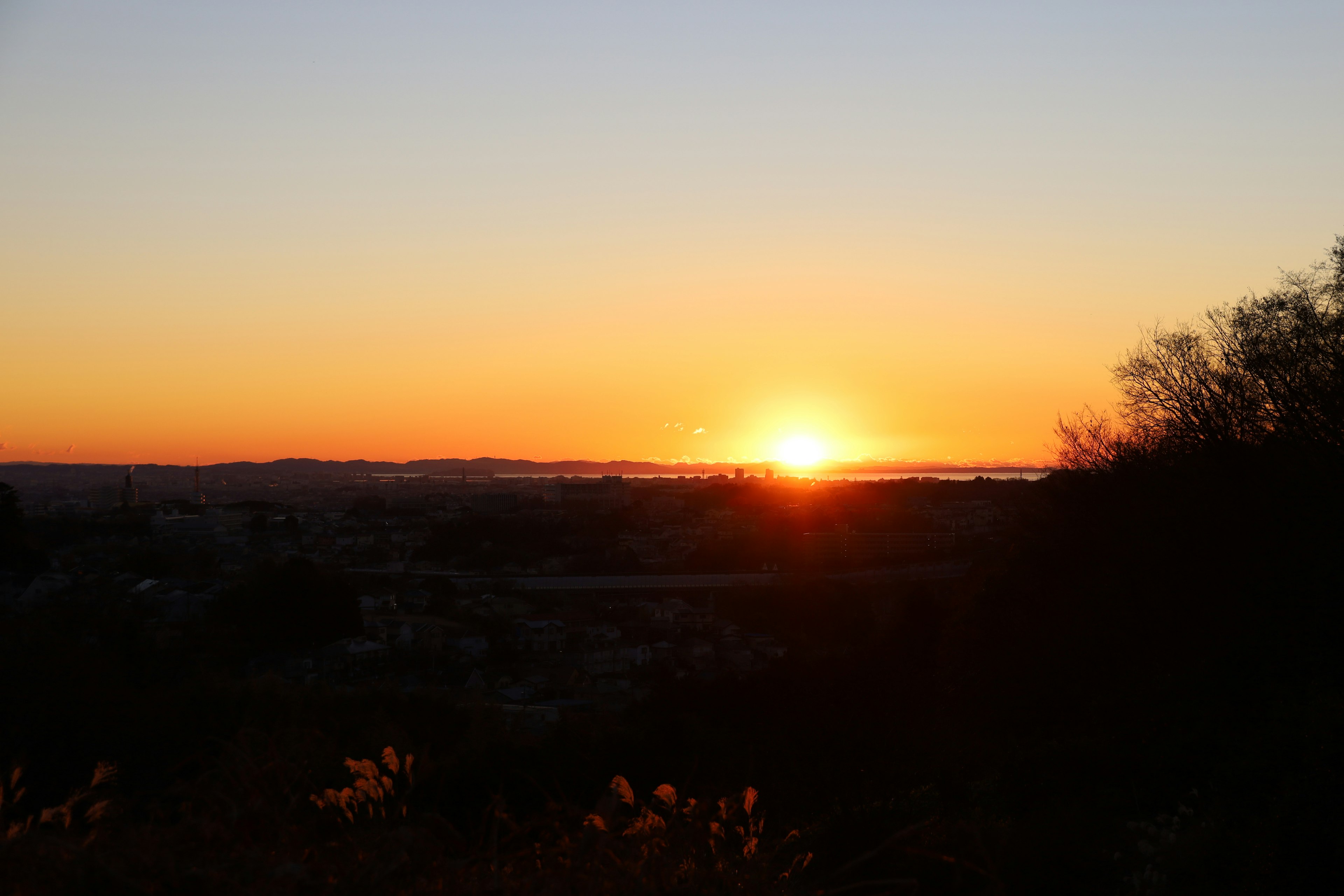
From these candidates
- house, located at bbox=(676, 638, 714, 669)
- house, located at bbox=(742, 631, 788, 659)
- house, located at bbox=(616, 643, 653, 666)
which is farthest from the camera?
house, located at bbox=(742, 631, 788, 659)

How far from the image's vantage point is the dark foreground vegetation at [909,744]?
230 cm

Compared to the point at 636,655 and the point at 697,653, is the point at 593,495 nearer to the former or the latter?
the point at 636,655

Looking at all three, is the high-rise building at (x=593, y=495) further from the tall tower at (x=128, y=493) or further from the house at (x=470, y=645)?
the house at (x=470, y=645)

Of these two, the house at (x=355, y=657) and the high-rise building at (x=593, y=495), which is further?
the high-rise building at (x=593, y=495)

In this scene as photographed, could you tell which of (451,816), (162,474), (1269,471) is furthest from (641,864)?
(162,474)

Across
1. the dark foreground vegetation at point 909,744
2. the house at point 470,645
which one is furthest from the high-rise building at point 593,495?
the dark foreground vegetation at point 909,744

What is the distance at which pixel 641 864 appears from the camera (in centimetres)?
231

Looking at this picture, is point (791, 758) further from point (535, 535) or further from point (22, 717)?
point (535, 535)

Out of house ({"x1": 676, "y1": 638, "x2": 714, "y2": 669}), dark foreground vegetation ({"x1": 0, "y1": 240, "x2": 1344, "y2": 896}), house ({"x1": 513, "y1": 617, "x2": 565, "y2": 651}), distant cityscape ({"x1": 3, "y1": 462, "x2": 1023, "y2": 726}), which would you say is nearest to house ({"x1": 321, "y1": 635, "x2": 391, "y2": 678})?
distant cityscape ({"x1": 3, "y1": 462, "x2": 1023, "y2": 726})

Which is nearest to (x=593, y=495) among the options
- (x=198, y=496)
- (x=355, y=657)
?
(x=198, y=496)

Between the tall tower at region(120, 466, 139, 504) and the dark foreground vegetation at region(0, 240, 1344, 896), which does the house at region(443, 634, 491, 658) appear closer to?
the dark foreground vegetation at region(0, 240, 1344, 896)

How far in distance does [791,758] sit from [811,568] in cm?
2644

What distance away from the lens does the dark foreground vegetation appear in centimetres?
230

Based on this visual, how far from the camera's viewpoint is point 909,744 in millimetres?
10320
